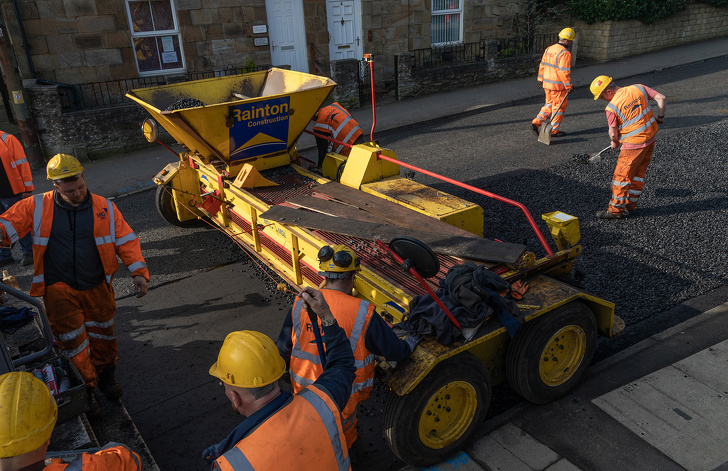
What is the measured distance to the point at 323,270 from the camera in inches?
118

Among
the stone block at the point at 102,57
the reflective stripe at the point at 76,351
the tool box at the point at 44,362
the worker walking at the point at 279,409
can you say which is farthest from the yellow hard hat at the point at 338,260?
the stone block at the point at 102,57

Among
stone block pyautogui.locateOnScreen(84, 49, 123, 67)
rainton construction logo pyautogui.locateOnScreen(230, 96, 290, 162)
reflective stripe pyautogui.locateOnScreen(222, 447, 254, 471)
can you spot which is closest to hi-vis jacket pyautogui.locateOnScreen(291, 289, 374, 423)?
reflective stripe pyautogui.locateOnScreen(222, 447, 254, 471)

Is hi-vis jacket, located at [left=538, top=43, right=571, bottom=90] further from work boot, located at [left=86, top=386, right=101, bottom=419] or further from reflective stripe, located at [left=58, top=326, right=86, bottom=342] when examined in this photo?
work boot, located at [left=86, top=386, right=101, bottom=419]

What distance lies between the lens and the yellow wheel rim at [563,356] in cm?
383

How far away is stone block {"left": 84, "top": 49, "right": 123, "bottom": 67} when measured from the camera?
10805 millimetres

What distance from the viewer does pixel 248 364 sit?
87.4 inches

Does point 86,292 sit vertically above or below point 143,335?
above

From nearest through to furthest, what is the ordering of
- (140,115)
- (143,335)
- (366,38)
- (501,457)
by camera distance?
1. (501,457)
2. (143,335)
3. (140,115)
4. (366,38)

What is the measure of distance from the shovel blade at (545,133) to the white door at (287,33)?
638 centimetres

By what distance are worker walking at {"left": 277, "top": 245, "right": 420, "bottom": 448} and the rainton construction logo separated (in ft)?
9.95

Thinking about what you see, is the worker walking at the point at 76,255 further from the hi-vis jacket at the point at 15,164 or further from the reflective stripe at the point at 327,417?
the hi-vis jacket at the point at 15,164

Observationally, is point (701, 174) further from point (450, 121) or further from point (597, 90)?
point (450, 121)

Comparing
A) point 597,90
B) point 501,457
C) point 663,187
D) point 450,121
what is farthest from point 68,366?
point 450,121

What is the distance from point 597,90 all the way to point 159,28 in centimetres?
927
